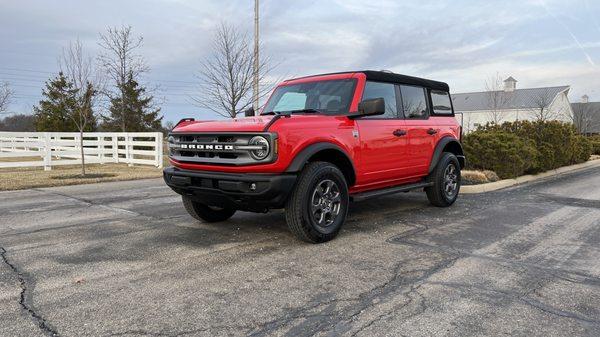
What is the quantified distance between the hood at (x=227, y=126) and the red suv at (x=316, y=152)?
0.01 meters

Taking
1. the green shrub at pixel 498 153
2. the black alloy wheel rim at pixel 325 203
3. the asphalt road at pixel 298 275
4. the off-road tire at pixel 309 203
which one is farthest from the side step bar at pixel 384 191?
the green shrub at pixel 498 153

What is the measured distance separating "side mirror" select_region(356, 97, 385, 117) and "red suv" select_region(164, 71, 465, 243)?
0.5 inches

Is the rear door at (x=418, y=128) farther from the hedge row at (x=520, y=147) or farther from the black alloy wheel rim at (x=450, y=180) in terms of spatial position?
the hedge row at (x=520, y=147)

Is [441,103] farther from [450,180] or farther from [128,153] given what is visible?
[128,153]

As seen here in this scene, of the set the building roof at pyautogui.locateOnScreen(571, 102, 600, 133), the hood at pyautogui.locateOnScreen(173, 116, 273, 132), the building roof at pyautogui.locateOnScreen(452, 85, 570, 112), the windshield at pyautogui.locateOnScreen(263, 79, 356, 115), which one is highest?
the building roof at pyautogui.locateOnScreen(452, 85, 570, 112)

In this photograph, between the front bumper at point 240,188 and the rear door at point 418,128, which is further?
the rear door at point 418,128

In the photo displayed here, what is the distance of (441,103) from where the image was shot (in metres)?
7.79

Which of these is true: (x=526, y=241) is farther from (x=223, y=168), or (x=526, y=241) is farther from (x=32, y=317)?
(x=32, y=317)

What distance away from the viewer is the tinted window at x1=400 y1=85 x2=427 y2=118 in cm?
676

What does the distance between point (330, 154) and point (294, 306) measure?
229 centimetres

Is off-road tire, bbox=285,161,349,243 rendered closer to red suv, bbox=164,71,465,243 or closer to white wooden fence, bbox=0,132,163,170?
red suv, bbox=164,71,465,243

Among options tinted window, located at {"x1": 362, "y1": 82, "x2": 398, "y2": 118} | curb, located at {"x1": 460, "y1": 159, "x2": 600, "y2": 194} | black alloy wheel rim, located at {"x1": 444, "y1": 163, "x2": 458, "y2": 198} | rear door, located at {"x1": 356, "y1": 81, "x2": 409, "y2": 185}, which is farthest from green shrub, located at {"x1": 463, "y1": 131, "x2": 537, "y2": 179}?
tinted window, located at {"x1": 362, "y1": 82, "x2": 398, "y2": 118}

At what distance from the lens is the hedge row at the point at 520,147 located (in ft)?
36.7

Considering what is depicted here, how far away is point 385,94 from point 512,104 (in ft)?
153
